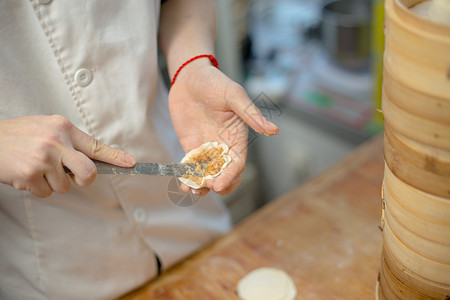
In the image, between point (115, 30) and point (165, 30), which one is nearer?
point (115, 30)

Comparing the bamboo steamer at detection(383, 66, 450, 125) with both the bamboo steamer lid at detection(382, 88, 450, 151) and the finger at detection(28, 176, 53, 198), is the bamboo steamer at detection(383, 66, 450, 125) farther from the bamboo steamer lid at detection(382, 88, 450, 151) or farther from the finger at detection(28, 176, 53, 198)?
the finger at detection(28, 176, 53, 198)

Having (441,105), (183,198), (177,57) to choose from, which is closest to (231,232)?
(183,198)

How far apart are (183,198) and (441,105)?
1.50 ft

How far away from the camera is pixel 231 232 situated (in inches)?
40.6

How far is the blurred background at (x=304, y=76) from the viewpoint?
1.64 meters

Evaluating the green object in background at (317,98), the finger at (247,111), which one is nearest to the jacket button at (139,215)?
the finger at (247,111)

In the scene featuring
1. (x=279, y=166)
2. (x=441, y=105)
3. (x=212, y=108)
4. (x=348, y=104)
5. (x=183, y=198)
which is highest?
(x=441, y=105)

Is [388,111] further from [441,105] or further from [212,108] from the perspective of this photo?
[212,108]

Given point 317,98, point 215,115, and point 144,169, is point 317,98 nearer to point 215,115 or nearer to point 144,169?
point 215,115

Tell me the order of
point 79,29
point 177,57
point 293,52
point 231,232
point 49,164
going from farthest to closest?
point 293,52 → point 231,232 → point 177,57 → point 79,29 → point 49,164

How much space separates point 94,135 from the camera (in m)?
0.81

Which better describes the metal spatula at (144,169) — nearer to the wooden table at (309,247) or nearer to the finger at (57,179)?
the finger at (57,179)

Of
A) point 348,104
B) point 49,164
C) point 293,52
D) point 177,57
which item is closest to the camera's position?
point 49,164

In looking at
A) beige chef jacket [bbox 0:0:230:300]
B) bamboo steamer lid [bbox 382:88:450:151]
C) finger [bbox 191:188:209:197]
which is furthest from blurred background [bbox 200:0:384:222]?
bamboo steamer lid [bbox 382:88:450:151]
